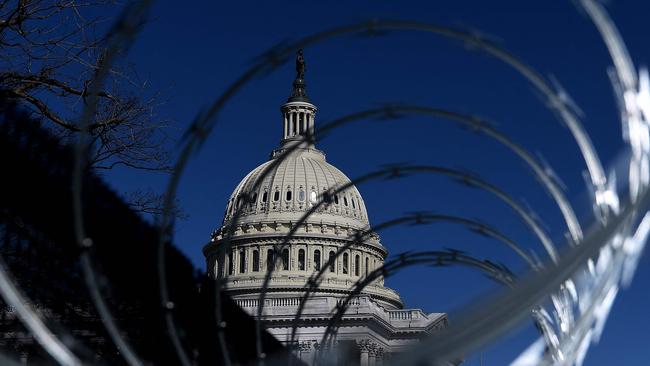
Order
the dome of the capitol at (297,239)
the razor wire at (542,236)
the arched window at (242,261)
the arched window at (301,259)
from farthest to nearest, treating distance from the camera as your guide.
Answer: the arched window at (242,261) < the arched window at (301,259) < the dome of the capitol at (297,239) < the razor wire at (542,236)

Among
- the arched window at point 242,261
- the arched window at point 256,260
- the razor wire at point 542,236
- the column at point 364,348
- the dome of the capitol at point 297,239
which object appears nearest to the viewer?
the razor wire at point 542,236

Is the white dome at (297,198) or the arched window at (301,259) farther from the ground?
the white dome at (297,198)

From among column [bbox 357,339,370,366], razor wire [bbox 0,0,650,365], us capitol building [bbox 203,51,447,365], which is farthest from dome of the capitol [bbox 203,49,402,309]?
Result: razor wire [bbox 0,0,650,365]

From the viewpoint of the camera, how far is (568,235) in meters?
16.2

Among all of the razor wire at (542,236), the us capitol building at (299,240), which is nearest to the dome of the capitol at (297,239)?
the us capitol building at (299,240)

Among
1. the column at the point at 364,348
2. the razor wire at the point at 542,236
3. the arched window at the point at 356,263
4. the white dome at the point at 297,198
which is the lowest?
the razor wire at the point at 542,236

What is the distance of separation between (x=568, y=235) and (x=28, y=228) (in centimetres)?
891

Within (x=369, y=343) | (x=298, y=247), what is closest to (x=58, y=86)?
(x=369, y=343)

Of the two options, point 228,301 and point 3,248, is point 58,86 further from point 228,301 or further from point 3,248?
point 3,248

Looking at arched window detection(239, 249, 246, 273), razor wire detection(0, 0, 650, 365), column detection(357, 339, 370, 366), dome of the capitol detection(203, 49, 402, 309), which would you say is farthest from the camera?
arched window detection(239, 249, 246, 273)

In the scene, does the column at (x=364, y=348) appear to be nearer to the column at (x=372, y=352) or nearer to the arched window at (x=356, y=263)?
the column at (x=372, y=352)

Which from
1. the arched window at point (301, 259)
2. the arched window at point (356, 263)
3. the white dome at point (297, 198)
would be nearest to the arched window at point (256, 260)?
the white dome at point (297, 198)

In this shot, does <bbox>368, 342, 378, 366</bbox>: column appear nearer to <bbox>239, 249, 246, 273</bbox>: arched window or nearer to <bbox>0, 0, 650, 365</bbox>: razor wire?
<bbox>239, 249, 246, 273</bbox>: arched window

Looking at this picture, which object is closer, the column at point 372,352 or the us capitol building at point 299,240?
the column at point 372,352
